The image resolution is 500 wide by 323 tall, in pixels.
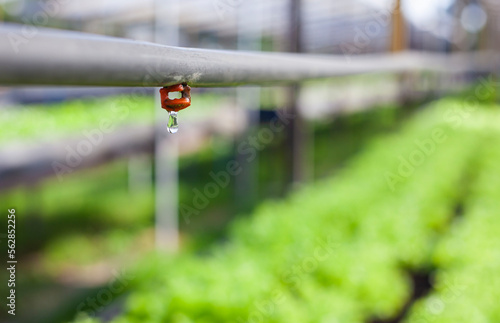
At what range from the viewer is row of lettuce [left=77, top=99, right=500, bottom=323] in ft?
6.10

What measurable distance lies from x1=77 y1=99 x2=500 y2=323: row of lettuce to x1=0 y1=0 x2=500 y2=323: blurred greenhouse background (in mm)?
10

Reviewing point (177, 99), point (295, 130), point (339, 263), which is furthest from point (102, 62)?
point (295, 130)

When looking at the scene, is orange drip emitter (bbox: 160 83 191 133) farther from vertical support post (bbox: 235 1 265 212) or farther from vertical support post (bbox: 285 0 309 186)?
vertical support post (bbox: 235 1 265 212)

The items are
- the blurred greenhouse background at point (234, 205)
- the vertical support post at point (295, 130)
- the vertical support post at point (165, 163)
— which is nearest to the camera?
the blurred greenhouse background at point (234, 205)

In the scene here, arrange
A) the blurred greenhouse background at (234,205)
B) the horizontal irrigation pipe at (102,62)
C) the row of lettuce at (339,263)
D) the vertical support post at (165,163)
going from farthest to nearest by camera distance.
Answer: the vertical support post at (165,163)
the blurred greenhouse background at (234,205)
the row of lettuce at (339,263)
the horizontal irrigation pipe at (102,62)

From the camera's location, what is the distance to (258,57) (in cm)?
108

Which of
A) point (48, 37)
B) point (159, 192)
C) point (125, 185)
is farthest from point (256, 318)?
point (125, 185)

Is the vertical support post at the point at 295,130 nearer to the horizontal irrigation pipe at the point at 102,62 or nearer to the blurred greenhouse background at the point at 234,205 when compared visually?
the blurred greenhouse background at the point at 234,205

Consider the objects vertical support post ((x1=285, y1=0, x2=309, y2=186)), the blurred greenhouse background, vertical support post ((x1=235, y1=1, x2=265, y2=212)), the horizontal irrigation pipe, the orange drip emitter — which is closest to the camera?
the horizontal irrigation pipe

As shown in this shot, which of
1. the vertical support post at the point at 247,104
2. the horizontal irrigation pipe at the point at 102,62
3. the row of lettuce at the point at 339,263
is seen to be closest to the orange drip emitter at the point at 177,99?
the horizontal irrigation pipe at the point at 102,62

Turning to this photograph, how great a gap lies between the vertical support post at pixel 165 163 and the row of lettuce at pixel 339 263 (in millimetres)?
1028

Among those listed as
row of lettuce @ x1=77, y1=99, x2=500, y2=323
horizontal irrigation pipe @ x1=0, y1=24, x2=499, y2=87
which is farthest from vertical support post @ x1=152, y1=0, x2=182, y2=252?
horizontal irrigation pipe @ x1=0, y1=24, x2=499, y2=87

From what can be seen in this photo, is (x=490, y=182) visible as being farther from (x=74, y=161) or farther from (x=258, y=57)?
(x=258, y=57)

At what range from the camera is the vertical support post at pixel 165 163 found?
4.01 meters
